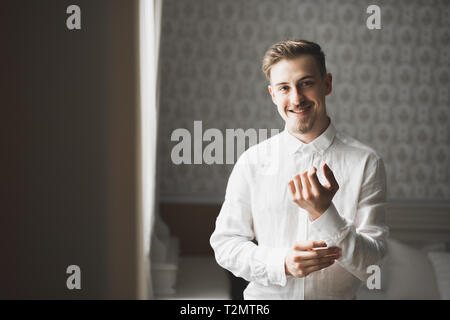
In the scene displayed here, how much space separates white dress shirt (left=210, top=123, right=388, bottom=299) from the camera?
2.92 ft

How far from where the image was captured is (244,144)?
96cm

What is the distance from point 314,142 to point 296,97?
105mm

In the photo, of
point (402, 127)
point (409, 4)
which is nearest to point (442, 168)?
point (402, 127)

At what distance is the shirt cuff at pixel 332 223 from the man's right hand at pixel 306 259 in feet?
0.11

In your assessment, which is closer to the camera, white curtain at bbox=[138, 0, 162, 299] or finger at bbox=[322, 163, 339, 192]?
finger at bbox=[322, 163, 339, 192]

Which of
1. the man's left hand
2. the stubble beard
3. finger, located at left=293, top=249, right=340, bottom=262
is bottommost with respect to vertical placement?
finger, located at left=293, top=249, right=340, bottom=262

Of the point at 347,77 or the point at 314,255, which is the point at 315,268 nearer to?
the point at 314,255

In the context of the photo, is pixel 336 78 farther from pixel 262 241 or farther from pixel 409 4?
pixel 262 241

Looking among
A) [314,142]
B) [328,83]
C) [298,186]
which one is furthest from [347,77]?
[298,186]

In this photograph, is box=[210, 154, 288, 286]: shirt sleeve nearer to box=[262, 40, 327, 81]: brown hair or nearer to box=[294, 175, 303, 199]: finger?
box=[294, 175, 303, 199]: finger

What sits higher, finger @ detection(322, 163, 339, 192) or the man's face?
the man's face

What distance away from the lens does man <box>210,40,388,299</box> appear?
881 millimetres

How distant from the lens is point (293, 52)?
89 cm

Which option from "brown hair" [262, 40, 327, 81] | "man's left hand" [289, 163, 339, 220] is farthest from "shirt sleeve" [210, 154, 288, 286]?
"brown hair" [262, 40, 327, 81]
